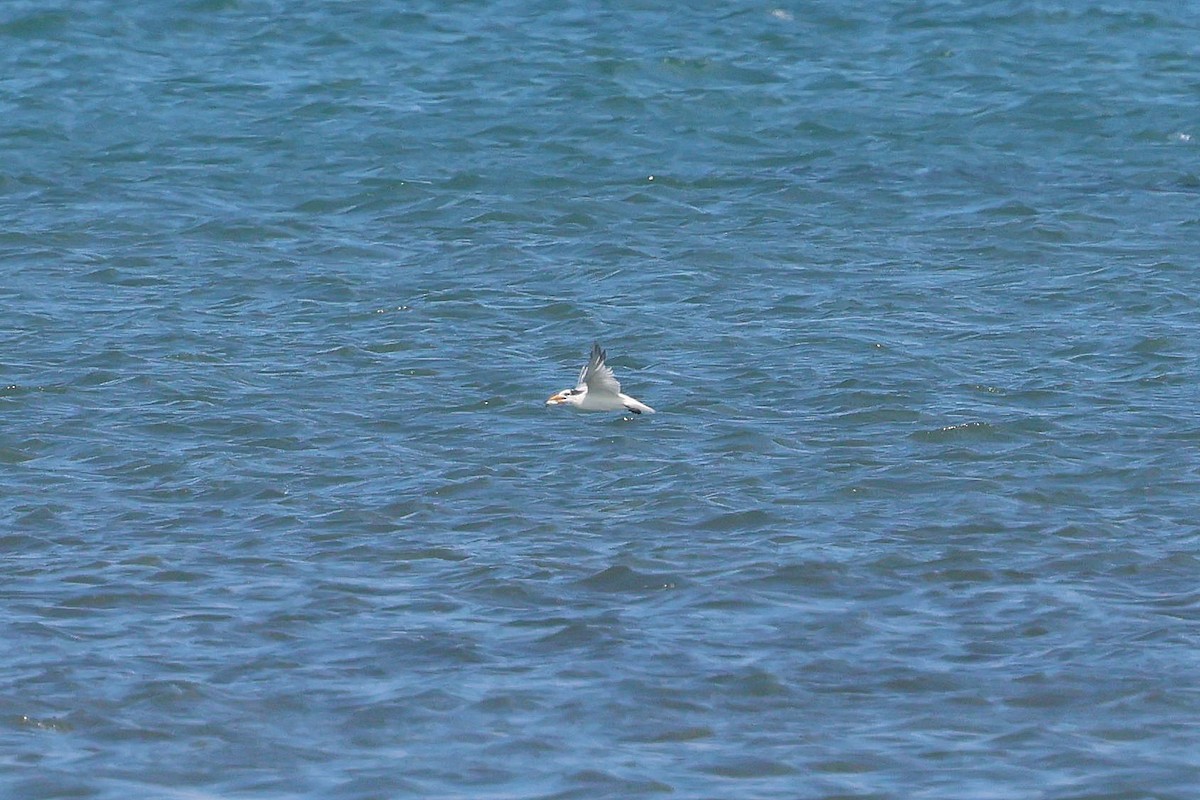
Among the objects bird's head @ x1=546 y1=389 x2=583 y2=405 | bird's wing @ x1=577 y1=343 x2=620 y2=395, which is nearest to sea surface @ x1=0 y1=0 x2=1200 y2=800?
bird's head @ x1=546 y1=389 x2=583 y2=405

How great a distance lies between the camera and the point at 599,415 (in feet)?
47.2

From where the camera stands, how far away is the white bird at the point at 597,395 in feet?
42.2

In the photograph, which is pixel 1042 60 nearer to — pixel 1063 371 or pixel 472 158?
pixel 472 158

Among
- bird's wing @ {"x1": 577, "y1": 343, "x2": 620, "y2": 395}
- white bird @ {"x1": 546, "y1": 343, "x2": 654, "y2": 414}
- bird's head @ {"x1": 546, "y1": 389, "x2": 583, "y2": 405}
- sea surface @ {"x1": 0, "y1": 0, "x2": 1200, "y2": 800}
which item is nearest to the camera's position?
sea surface @ {"x1": 0, "y1": 0, "x2": 1200, "y2": 800}

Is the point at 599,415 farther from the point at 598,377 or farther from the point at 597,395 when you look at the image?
the point at 598,377

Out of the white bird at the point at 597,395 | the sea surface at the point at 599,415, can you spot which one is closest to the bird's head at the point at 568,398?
the white bird at the point at 597,395

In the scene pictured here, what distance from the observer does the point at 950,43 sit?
24.8 m

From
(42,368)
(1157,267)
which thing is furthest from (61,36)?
(1157,267)

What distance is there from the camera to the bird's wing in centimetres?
1267

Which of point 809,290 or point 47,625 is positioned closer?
point 47,625

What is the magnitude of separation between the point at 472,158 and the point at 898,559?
10401 millimetres

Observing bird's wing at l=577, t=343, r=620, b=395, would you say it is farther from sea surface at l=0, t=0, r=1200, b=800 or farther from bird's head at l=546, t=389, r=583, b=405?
sea surface at l=0, t=0, r=1200, b=800

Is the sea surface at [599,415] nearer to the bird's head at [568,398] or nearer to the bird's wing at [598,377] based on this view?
the bird's head at [568,398]

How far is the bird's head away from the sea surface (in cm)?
36
